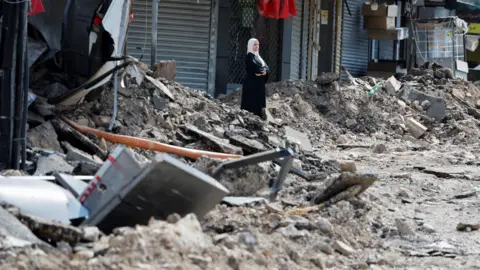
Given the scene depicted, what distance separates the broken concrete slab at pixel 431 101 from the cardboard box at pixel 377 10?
3458 mm

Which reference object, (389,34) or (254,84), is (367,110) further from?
(389,34)

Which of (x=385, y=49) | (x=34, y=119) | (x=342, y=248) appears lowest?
(x=342, y=248)

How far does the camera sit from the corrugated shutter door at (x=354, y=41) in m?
25.2

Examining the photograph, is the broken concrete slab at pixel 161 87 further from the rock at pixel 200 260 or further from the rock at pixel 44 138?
the rock at pixel 200 260

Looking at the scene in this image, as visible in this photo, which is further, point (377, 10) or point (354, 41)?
point (354, 41)

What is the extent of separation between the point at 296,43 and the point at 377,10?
3738mm

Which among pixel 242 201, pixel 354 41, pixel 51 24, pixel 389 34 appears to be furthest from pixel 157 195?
pixel 354 41

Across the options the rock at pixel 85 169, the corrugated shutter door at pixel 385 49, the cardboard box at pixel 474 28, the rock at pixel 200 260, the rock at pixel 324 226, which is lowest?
the rock at pixel 324 226

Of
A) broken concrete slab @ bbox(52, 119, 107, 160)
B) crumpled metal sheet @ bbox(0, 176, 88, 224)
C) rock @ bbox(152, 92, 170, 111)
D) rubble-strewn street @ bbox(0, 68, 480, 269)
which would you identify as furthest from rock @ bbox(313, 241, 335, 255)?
rock @ bbox(152, 92, 170, 111)

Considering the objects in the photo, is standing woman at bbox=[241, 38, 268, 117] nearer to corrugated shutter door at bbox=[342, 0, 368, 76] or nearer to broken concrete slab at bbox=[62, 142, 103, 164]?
broken concrete slab at bbox=[62, 142, 103, 164]

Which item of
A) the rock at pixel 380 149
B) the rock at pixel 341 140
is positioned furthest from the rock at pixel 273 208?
the rock at pixel 341 140

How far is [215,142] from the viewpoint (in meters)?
11.0

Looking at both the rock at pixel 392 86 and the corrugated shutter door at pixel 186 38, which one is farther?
the rock at pixel 392 86

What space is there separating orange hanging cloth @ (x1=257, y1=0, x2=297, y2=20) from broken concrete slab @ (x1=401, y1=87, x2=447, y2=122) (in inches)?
142
